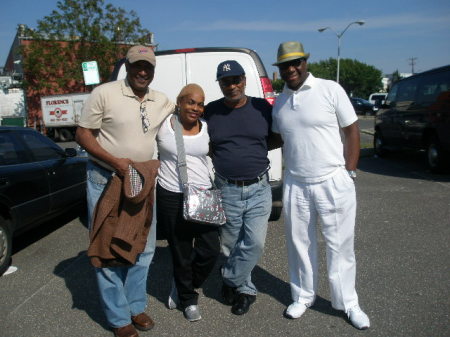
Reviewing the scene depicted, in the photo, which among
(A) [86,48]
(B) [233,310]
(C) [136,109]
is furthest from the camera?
(A) [86,48]

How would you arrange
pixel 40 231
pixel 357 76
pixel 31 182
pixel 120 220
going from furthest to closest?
pixel 357 76, pixel 40 231, pixel 31 182, pixel 120 220

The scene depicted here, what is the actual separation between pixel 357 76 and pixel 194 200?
261ft

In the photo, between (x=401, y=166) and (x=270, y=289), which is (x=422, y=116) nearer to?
(x=401, y=166)

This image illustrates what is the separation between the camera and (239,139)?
9.69 feet

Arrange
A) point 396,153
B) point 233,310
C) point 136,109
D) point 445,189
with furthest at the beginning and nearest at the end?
point 396,153
point 445,189
point 233,310
point 136,109

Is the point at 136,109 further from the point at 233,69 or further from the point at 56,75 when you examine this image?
the point at 56,75

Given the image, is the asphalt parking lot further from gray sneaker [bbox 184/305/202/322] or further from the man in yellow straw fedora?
the man in yellow straw fedora

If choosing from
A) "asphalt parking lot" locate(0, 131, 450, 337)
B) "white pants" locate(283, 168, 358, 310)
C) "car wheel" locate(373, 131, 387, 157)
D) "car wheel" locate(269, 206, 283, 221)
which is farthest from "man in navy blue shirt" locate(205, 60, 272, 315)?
"car wheel" locate(373, 131, 387, 157)

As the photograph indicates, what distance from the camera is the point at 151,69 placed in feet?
9.13

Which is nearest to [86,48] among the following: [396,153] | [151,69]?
[396,153]

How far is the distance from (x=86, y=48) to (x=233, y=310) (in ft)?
87.8

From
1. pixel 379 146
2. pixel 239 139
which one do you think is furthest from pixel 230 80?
pixel 379 146

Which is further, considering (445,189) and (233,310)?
(445,189)

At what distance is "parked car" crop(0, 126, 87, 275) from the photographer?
4293mm
